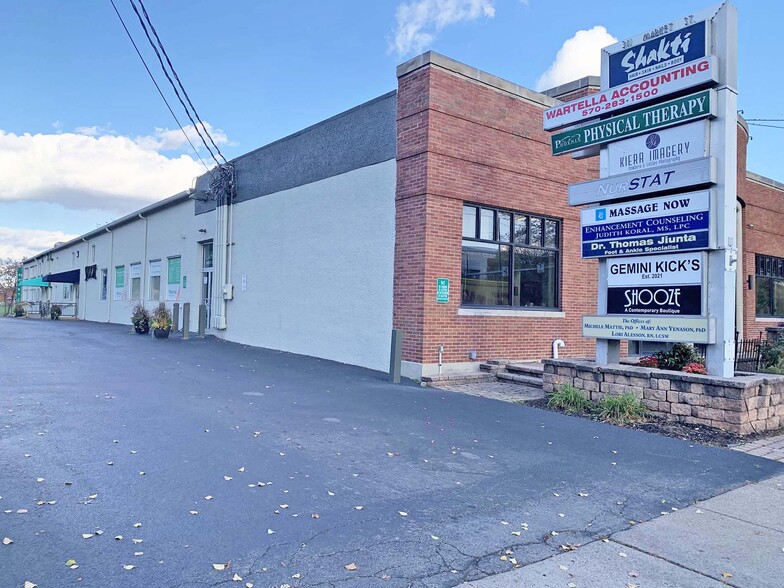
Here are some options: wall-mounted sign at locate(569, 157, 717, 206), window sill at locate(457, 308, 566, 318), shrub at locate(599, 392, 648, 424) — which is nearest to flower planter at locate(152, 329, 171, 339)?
window sill at locate(457, 308, 566, 318)

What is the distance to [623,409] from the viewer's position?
851 centimetres

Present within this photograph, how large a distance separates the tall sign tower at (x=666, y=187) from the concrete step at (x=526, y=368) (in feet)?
7.44

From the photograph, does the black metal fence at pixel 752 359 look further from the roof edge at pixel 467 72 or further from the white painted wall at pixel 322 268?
the white painted wall at pixel 322 268

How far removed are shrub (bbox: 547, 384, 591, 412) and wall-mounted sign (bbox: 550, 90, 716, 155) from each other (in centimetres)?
404

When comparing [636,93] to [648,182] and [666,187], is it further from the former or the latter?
[666,187]

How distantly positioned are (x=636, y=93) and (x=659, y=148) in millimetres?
979

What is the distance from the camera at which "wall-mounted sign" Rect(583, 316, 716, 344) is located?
825 centimetres

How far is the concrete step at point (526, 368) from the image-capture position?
38.8ft

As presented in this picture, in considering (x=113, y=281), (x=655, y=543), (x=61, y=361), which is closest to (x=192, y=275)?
(x=61, y=361)

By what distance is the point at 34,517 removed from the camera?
13.8ft

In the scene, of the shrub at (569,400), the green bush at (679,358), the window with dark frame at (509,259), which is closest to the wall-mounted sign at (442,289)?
the window with dark frame at (509,259)

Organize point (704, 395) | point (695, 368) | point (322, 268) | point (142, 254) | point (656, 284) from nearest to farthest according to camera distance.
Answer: point (704, 395), point (695, 368), point (656, 284), point (322, 268), point (142, 254)

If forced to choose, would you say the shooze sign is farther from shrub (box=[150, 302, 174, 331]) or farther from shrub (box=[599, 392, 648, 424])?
shrub (box=[150, 302, 174, 331])

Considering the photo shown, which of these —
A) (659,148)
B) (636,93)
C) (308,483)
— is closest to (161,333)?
(308,483)
